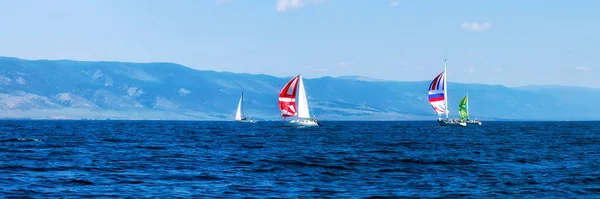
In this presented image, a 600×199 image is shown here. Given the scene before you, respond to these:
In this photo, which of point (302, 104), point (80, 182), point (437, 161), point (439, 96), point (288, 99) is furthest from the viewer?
point (439, 96)

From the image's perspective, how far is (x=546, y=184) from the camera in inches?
1586

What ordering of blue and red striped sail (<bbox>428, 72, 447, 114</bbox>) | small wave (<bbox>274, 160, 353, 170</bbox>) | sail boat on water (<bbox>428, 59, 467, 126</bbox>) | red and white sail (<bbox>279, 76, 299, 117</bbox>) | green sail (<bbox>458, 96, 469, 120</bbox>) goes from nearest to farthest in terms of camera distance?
small wave (<bbox>274, 160, 353, 170</bbox>) < red and white sail (<bbox>279, 76, 299, 117</bbox>) < sail boat on water (<bbox>428, 59, 467, 126</bbox>) < blue and red striped sail (<bbox>428, 72, 447, 114</bbox>) < green sail (<bbox>458, 96, 469, 120</bbox>)

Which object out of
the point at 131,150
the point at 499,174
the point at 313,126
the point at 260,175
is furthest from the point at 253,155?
the point at 313,126

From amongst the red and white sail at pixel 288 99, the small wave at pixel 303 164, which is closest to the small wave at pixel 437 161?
the small wave at pixel 303 164

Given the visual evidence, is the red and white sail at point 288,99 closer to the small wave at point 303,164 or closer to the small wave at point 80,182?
the small wave at point 303,164

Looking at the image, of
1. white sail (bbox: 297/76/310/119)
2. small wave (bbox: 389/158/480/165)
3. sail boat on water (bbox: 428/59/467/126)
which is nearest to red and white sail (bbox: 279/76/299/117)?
white sail (bbox: 297/76/310/119)

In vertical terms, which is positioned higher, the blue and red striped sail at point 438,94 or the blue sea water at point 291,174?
the blue and red striped sail at point 438,94

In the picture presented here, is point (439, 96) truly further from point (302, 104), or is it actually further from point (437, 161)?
point (437, 161)

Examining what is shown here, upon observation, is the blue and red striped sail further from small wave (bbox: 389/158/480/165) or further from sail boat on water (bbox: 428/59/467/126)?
small wave (bbox: 389/158/480/165)

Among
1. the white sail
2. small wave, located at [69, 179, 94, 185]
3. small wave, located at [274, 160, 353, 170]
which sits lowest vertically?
small wave, located at [69, 179, 94, 185]

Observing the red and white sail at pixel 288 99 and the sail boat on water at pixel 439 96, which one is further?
the sail boat on water at pixel 439 96

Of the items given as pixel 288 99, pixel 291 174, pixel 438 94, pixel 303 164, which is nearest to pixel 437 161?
pixel 303 164

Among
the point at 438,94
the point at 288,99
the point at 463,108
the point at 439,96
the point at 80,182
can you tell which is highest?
the point at 438,94

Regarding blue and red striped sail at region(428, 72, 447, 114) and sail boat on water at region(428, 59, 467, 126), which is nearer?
sail boat on water at region(428, 59, 467, 126)
